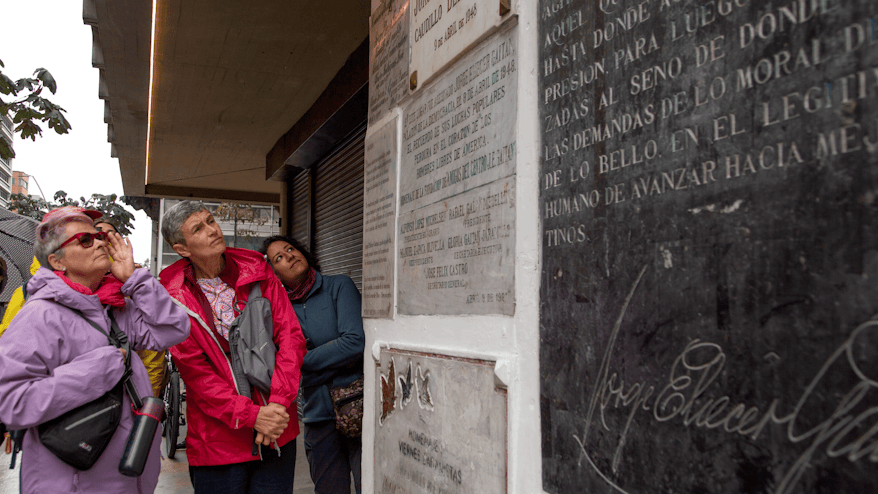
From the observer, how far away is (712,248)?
45.7 inches

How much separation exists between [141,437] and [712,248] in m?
2.10

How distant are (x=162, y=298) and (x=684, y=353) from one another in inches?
82.8

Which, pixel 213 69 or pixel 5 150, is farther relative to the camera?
pixel 213 69

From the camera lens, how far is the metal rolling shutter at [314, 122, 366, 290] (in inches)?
215

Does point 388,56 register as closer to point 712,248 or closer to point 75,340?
point 75,340

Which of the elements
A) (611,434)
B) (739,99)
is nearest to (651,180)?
(739,99)

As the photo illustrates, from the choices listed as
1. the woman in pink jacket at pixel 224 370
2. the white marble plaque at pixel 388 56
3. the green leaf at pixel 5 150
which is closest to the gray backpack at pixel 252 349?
the woman in pink jacket at pixel 224 370

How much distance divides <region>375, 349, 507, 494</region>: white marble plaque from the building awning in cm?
294

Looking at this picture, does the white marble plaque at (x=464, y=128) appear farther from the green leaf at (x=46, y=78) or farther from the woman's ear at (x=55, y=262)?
the green leaf at (x=46, y=78)

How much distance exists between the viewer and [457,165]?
86.1 inches

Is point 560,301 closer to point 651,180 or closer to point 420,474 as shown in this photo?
point 651,180

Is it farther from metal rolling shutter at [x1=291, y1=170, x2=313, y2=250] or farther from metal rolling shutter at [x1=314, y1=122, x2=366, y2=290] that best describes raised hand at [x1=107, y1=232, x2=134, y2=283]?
metal rolling shutter at [x1=291, y1=170, x2=313, y2=250]

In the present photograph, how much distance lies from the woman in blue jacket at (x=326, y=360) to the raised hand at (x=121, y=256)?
0.72 metres

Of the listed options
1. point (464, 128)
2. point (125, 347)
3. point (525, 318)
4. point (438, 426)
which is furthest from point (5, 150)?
point (525, 318)
